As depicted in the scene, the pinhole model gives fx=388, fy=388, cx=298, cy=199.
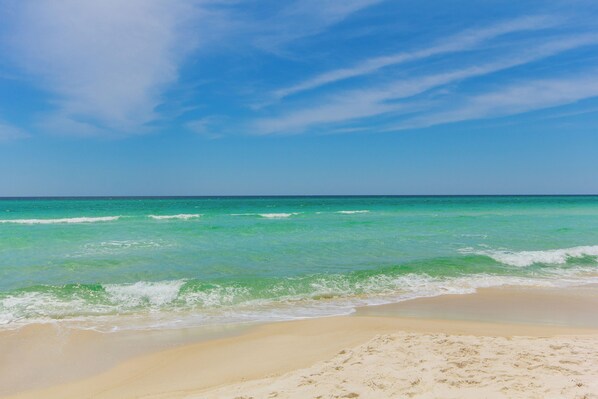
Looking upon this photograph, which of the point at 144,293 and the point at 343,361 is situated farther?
the point at 144,293

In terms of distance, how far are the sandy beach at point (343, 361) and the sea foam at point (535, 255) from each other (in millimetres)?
5267

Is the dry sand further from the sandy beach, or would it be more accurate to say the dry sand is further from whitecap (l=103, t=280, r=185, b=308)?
whitecap (l=103, t=280, r=185, b=308)

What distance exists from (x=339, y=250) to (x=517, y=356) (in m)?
9.86

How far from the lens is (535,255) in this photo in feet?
44.5

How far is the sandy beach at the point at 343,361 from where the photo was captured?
13.5 feet

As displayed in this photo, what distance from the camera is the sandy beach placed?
4.13 m

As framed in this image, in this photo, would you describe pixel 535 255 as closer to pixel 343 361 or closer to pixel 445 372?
pixel 445 372

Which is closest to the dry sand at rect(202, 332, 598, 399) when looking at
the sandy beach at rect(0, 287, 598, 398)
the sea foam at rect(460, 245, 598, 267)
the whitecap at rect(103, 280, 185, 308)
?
the sandy beach at rect(0, 287, 598, 398)

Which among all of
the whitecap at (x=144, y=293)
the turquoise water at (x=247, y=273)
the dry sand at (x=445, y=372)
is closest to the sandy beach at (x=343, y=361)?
the dry sand at (x=445, y=372)

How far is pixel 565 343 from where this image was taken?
5.39 m

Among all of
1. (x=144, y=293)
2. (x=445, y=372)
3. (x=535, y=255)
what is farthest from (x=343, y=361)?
(x=535, y=255)

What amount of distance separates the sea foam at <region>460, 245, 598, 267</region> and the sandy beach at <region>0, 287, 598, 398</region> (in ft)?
17.3

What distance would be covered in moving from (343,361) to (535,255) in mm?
11510

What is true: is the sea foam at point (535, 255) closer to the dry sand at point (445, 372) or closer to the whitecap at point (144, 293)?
the dry sand at point (445, 372)
